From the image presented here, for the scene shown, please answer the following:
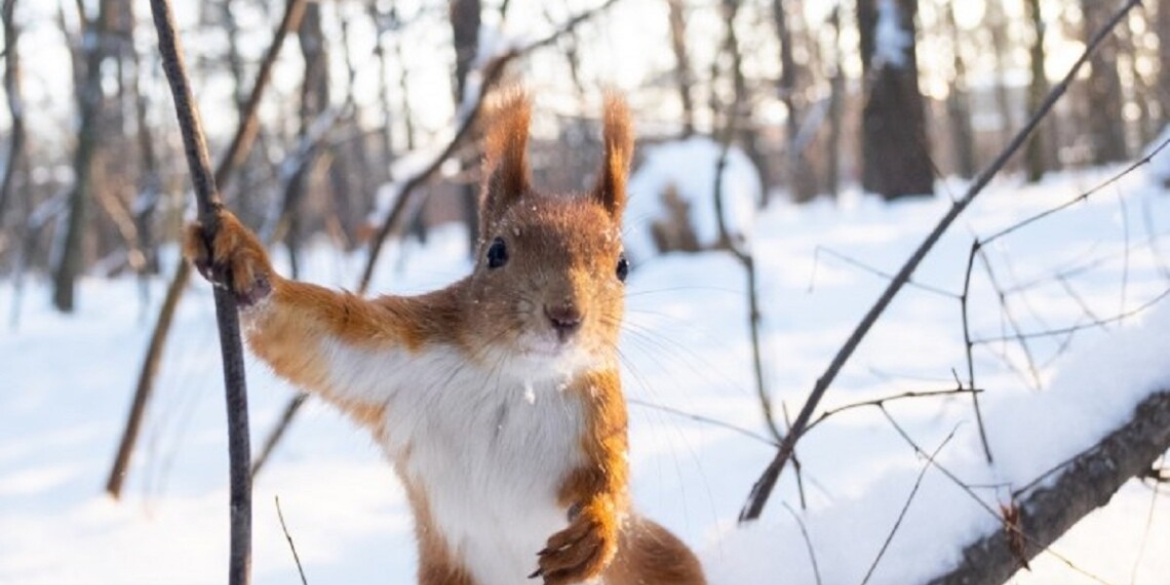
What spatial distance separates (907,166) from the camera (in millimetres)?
8664

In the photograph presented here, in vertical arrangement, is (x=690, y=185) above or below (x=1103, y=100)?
below

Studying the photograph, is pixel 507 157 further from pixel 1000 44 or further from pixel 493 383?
pixel 1000 44

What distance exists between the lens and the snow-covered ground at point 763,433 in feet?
5.00

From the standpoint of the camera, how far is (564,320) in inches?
48.3

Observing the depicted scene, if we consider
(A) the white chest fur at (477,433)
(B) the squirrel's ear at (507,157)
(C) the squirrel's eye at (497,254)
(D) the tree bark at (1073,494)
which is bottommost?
(D) the tree bark at (1073,494)

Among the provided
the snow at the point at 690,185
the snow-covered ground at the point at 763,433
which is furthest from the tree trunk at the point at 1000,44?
the snow-covered ground at the point at 763,433

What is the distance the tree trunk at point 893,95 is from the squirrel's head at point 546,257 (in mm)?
7144

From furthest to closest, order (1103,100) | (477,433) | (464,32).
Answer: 1. (1103,100)
2. (464,32)
3. (477,433)

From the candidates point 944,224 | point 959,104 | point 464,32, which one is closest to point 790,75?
point 959,104

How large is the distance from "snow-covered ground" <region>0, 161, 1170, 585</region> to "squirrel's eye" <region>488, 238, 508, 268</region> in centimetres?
21

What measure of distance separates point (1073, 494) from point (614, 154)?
0.76 metres

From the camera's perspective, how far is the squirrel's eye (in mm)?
1367

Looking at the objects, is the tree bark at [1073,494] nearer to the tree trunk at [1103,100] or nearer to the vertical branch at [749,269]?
the vertical branch at [749,269]

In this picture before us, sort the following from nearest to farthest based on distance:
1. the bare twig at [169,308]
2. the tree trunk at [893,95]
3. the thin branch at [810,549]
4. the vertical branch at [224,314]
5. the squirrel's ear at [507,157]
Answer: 1. the vertical branch at [224,314]
2. the thin branch at [810,549]
3. the squirrel's ear at [507,157]
4. the bare twig at [169,308]
5. the tree trunk at [893,95]
